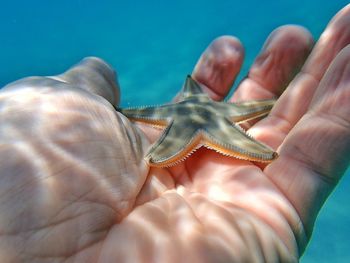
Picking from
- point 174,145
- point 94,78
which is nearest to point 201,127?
point 174,145

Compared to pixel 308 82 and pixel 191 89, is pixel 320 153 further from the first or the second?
pixel 191 89

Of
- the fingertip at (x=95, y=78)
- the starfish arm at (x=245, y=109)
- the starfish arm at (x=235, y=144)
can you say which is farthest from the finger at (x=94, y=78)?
the starfish arm at (x=235, y=144)

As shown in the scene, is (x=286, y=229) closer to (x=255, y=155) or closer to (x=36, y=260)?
(x=255, y=155)

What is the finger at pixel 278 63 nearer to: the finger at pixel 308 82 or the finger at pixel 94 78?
the finger at pixel 308 82

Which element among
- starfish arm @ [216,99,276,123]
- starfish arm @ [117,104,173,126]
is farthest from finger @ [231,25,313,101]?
starfish arm @ [117,104,173,126]

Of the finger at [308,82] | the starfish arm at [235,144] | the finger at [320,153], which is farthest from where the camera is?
the finger at [308,82]

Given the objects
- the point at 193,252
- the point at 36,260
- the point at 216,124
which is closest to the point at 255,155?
the point at 216,124
